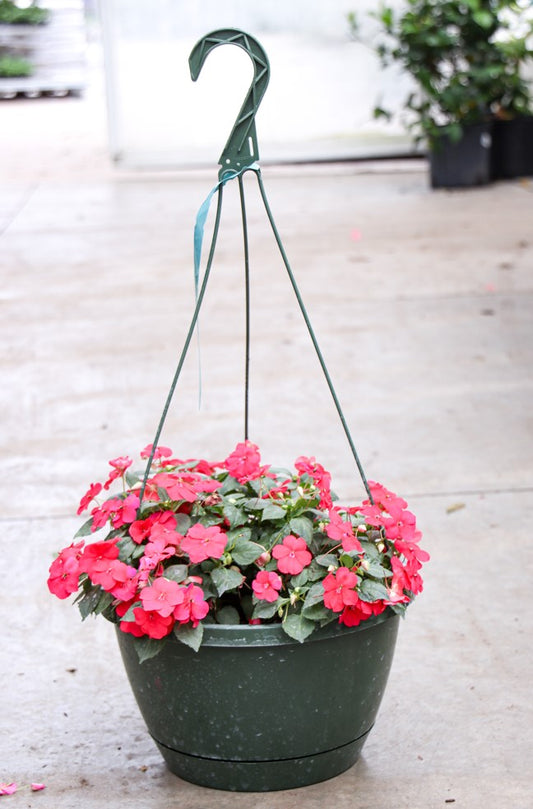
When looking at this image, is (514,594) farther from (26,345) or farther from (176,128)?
(176,128)

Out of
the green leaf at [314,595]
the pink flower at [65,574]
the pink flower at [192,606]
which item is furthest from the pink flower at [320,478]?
the pink flower at [65,574]

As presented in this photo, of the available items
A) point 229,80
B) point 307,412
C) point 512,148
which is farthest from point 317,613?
point 229,80

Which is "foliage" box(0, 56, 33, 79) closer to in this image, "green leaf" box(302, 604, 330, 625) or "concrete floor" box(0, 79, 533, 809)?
"concrete floor" box(0, 79, 533, 809)

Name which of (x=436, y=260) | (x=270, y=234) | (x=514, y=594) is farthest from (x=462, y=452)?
(x=270, y=234)

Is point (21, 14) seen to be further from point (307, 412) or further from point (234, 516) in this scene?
point (234, 516)

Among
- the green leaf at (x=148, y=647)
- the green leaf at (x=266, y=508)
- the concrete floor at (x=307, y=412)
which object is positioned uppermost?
the green leaf at (x=266, y=508)

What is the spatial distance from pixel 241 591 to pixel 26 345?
3.18 metres

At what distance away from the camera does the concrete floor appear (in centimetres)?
221

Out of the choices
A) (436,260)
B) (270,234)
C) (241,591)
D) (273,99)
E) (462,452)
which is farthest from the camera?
(273,99)

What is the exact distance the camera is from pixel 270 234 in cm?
693

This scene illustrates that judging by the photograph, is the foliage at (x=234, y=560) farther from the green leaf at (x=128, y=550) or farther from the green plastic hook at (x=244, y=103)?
the green plastic hook at (x=244, y=103)

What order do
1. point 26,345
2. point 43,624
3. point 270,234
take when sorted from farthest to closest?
point 270,234 < point 26,345 < point 43,624

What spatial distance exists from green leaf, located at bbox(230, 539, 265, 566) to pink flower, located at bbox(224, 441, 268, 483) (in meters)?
0.23

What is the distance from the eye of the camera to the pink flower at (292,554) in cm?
188
